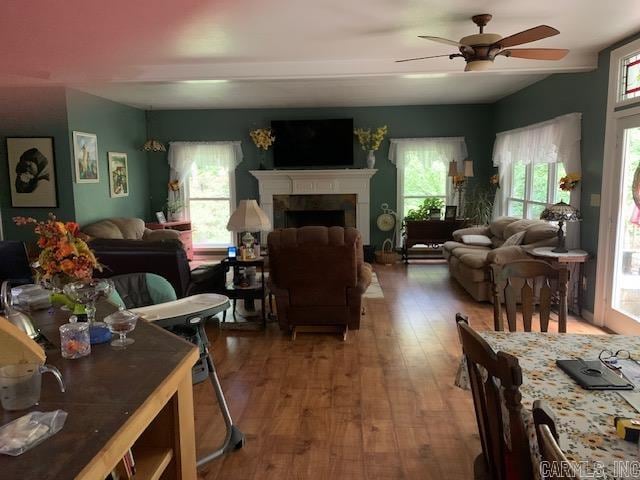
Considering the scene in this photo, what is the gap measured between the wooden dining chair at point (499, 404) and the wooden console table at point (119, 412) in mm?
905

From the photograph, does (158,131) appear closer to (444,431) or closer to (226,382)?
(226,382)

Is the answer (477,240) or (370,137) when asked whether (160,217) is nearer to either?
(370,137)

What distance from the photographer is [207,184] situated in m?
8.72

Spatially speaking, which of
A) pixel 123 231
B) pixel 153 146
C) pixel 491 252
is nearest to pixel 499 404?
pixel 491 252

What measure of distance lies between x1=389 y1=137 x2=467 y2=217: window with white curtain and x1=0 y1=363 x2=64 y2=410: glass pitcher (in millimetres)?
7509

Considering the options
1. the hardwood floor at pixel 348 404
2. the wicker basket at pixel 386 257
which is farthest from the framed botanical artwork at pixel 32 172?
the wicker basket at pixel 386 257

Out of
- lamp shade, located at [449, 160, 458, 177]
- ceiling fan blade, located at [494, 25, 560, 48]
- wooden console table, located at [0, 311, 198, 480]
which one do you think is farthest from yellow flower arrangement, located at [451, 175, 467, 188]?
wooden console table, located at [0, 311, 198, 480]

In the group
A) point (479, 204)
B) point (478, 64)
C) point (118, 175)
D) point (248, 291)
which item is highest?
point (478, 64)

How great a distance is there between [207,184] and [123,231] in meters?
2.31

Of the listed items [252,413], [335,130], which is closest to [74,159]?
[335,130]

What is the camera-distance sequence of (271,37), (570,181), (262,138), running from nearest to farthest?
(271,37) → (570,181) → (262,138)

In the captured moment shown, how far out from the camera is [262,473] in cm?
238

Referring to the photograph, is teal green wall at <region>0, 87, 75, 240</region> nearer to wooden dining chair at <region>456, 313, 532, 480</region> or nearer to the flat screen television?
the flat screen television

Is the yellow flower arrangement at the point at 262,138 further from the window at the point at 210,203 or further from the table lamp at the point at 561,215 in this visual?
the table lamp at the point at 561,215
